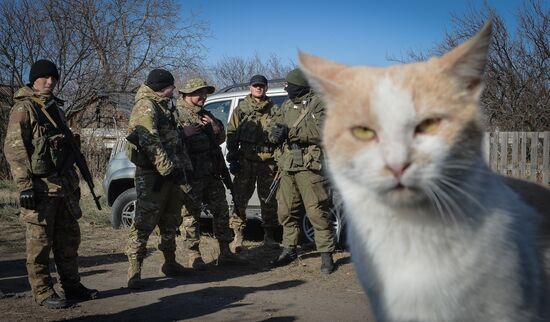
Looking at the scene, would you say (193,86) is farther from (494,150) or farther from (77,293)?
(494,150)

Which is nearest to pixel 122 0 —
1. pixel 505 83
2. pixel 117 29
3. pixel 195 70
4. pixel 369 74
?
pixel 117 29

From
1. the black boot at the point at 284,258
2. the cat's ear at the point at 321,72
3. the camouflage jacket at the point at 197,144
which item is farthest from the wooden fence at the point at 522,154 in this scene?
the cat's ear at the point at 321,72

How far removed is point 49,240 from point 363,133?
4.35 meters

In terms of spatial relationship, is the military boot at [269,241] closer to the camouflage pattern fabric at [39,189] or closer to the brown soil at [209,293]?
the brown soil at [209,293]

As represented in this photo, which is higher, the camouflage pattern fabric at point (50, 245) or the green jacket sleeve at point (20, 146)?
the green jacket sleeve at point (20, 146)

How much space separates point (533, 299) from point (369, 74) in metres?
1.04

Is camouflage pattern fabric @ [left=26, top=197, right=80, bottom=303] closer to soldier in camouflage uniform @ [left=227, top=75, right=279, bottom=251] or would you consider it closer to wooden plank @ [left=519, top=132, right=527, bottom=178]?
soldier in camouflage uniform @ [left=227, top=75, right=279, bottom=251]

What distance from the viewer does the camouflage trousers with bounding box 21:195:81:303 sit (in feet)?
16.9

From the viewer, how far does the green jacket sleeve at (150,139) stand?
5855 millimetres

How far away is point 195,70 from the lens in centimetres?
2377

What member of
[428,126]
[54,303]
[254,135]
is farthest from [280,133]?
[428,126]

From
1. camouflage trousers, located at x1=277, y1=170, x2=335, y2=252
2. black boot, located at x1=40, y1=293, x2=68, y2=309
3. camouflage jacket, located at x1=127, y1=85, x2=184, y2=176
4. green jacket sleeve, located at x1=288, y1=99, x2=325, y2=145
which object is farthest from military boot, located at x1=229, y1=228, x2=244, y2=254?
black boot, located at x1=40, y1=293, x2=68, y2=309

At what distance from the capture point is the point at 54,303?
5.27 meters

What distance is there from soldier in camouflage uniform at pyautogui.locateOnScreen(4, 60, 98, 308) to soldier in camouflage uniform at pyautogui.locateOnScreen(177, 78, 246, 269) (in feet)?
5.75
